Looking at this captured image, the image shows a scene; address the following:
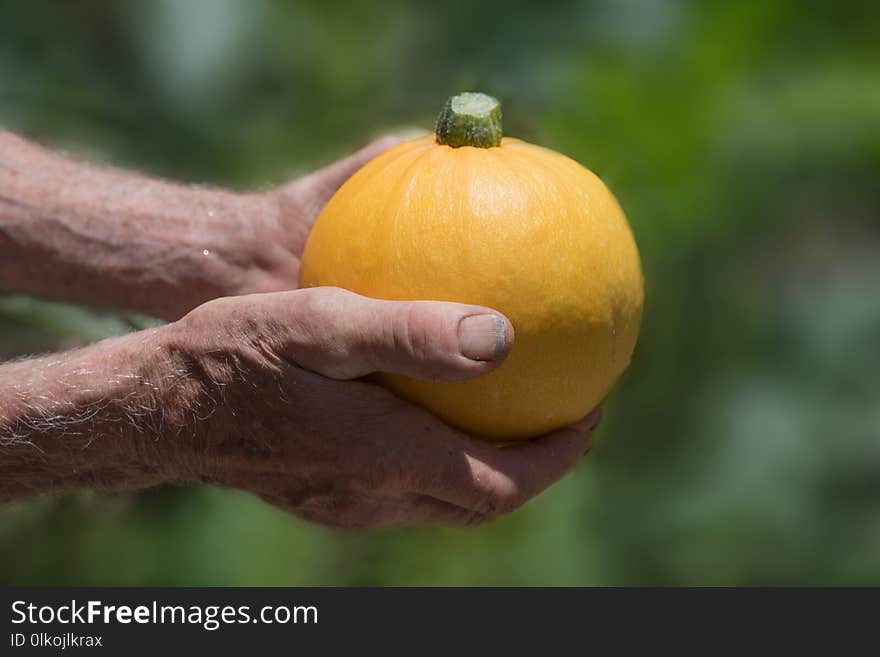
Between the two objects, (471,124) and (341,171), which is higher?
(341,171)

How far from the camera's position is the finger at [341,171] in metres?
3.26

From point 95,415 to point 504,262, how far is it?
977 mm

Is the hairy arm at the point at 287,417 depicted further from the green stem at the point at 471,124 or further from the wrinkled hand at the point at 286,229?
the wrinkled hand at the point at 286,229

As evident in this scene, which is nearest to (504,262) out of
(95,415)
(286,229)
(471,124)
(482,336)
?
(482,336)

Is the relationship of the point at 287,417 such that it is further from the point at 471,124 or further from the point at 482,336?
the point at 471,124

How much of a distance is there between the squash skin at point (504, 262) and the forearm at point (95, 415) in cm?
41

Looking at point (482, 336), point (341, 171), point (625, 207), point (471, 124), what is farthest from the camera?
point (625, 207)

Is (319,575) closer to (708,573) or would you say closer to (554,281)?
(708,573)

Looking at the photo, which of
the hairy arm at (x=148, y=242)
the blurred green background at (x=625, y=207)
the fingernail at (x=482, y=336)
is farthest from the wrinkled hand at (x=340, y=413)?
the blurred green background at (x=625, y=207)

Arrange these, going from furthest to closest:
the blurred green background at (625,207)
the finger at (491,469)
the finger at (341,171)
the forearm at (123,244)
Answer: the blurred green background at (625,207) → the forearm at (123,244) → the finger at (341,171) → the finger at (491,469)

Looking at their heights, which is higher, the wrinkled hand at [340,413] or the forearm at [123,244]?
the forearm at [123,244]

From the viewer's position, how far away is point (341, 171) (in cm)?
331

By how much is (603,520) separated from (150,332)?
7.41ft

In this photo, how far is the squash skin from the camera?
2406 millimetres
